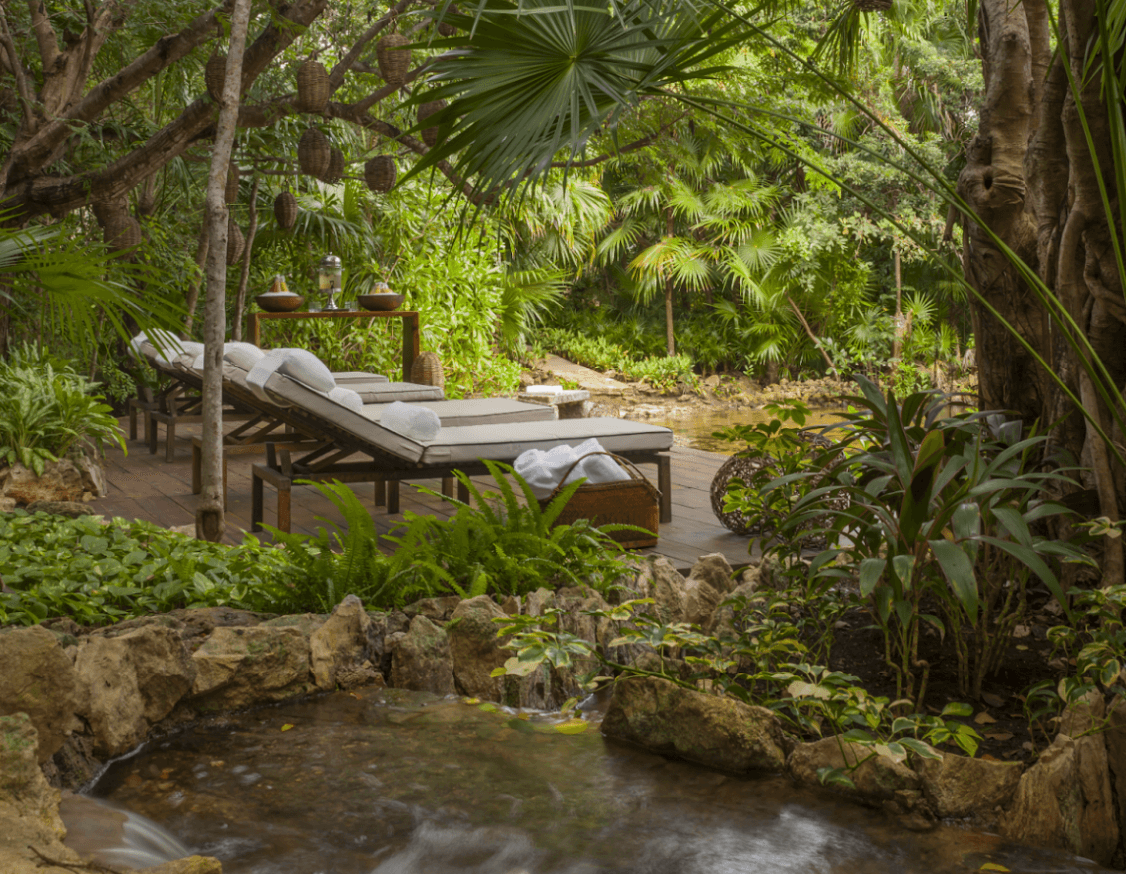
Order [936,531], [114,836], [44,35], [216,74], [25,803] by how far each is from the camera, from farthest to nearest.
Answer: [44,35] → [216,74] → [936,531] → [114,836] → [25,803]

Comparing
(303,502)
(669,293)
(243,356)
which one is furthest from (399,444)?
(669,293)

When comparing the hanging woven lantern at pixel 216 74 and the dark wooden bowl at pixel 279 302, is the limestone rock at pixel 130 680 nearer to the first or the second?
the hanging woven lantern at pixel 216 74

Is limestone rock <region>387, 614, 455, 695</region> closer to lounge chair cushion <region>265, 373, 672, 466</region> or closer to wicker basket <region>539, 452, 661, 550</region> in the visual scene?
wicker basket <region>539, 452, 661, 550</region>

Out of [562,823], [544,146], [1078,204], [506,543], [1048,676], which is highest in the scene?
[544,146]

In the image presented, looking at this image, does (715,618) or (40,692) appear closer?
(40,692)

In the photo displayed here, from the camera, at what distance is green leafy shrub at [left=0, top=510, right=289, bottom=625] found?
238 centimetres

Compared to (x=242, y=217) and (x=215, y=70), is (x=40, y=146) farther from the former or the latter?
(x=242, y=217)

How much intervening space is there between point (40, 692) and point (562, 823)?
0.98 meters

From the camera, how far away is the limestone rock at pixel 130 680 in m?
1.94

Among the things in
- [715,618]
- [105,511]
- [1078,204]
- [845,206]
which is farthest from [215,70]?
[845,206]

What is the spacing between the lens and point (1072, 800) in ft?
5.28

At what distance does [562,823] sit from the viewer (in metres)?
1.76

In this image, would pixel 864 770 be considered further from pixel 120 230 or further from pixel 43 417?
pixel 120 230

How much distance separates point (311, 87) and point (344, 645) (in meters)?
3.34
